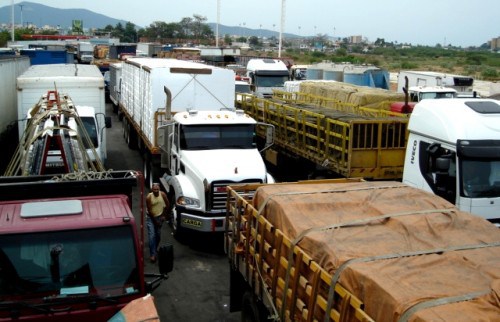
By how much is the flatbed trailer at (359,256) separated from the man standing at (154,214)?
3.28m

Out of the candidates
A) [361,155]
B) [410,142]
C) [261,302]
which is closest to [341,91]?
[361,155]

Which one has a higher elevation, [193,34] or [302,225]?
[193,34]

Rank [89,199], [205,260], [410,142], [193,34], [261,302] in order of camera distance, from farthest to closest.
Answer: [193,34] → [205,260] → [410,142] → [261,302] → [89,199]

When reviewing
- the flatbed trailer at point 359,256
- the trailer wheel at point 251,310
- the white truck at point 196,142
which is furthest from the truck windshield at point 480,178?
the white truck at point 196,142

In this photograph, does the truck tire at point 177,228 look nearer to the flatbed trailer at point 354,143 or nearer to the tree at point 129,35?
the flatbed trailer at point 354,143

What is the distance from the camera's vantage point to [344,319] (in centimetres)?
479

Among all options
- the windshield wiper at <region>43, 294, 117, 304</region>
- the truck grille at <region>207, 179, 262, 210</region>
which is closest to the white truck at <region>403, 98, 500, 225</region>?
the truck grille at <region>207, 179, 262, 210</region>

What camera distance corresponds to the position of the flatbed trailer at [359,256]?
4395mm

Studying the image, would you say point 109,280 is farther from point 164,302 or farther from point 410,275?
point 164,302

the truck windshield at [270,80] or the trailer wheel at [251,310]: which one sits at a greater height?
the truck windshield at [270,80]

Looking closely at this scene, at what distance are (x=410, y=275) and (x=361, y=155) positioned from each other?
8.87m

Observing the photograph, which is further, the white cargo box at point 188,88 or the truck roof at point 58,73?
the truck roof at point 58,73

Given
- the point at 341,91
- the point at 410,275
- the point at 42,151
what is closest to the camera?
the point at 410,275

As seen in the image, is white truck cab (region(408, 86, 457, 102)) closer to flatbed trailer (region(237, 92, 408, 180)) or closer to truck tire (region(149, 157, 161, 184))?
flatbed trailer (region(237, 92, 408, 180))
